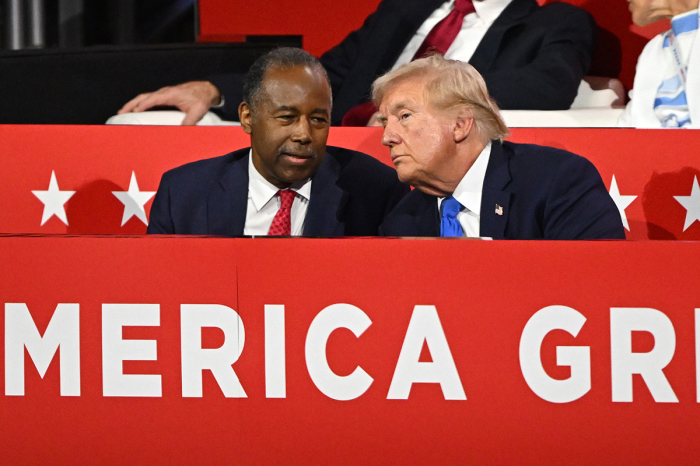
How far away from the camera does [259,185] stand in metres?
1.67

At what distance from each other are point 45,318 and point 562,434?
65 centimetres

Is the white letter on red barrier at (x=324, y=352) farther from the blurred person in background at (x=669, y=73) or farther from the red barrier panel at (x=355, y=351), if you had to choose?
the blurred person in background at (x=669, y=73)

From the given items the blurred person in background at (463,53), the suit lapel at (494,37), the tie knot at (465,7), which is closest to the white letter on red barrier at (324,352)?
the blurred person in background at (463,53)

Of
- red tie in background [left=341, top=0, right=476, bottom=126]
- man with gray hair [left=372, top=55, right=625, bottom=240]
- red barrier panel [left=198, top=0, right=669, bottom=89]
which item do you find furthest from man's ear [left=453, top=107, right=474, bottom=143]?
red barrier panel [left=198, top=0, right=669, bottom=89]

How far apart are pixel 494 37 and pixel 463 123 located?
3.00 feet

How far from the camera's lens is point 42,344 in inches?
38.7

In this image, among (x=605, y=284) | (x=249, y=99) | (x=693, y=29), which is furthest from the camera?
(x=693, y=29)

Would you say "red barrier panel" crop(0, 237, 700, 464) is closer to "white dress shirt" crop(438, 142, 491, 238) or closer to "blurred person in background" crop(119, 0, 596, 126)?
"white dress shirt" crop(438, 142, 491, 238)

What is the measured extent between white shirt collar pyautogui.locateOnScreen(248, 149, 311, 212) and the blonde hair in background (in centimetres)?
33

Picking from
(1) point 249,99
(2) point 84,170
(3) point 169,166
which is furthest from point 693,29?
(2) point 84,170

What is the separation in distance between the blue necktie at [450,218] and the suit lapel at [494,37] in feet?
3.03

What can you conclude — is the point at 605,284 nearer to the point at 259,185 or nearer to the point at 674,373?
the point at 674,373

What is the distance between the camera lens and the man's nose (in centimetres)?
159

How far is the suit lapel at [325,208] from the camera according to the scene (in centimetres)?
161
